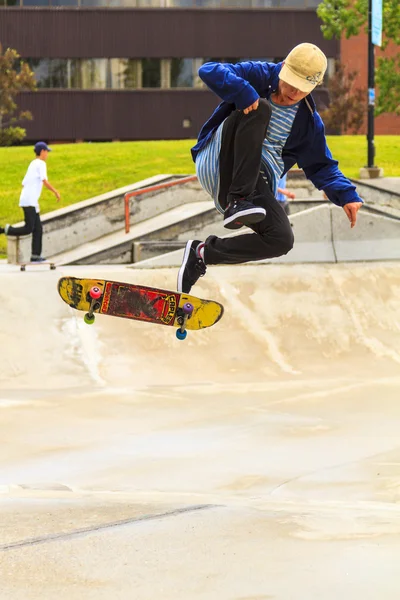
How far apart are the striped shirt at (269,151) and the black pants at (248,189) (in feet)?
0.18

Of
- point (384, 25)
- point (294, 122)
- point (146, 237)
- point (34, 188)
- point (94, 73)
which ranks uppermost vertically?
point (384, 25)

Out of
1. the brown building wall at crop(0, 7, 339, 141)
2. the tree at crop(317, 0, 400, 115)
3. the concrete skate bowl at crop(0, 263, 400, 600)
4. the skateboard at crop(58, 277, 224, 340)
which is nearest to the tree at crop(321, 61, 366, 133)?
the brown building wall at crop(0, 7, 339, 141)

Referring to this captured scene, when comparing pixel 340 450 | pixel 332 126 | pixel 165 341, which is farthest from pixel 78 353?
pixel 332 126

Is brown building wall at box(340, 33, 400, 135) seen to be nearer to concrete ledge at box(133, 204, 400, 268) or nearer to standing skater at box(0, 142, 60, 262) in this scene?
concrete ledge at box(133, 204, 400, 268)

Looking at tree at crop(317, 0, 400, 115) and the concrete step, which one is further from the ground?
tree at crop(317, 0, 400, 115)

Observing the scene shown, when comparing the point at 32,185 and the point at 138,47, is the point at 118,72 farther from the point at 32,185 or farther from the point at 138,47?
the point at 32,185

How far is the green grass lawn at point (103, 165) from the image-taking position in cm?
2284

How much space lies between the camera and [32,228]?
52.4 ft

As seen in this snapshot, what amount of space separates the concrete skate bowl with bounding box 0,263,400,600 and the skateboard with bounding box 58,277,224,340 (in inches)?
49.6

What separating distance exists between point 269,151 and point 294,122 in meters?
0.26

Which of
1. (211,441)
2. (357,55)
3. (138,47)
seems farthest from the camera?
(357,55)

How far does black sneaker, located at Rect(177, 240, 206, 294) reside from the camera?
7.27 m

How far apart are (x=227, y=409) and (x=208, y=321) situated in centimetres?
259

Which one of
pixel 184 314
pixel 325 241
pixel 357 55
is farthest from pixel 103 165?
pixel 357 55
